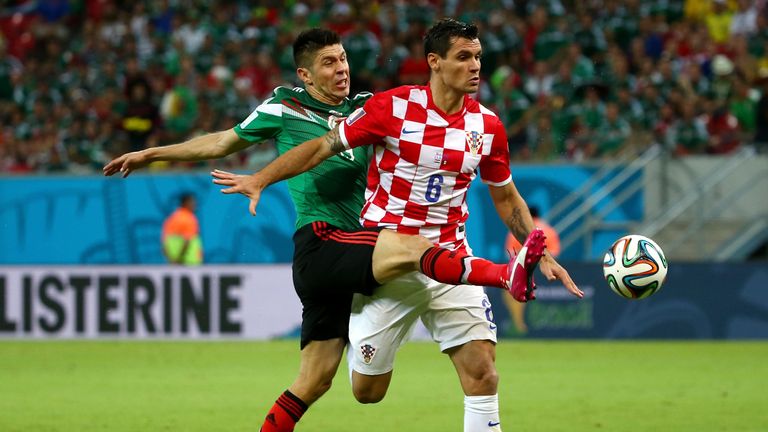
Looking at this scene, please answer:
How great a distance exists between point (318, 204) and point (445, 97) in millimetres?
984

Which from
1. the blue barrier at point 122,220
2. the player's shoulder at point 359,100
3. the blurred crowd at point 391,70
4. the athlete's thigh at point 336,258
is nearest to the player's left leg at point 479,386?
the athlete's thigh at point 336,258

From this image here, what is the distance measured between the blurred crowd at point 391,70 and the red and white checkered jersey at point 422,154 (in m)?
11.5

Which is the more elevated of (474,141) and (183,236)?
(474,141)

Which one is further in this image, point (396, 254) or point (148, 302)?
point (148, 302)

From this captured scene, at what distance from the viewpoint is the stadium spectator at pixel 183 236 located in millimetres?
18672

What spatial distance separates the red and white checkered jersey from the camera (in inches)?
248

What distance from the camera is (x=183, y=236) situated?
1870 centimetres

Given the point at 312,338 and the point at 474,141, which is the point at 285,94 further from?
the point at 312,338

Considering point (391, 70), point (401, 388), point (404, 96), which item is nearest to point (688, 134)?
point (391, 70)

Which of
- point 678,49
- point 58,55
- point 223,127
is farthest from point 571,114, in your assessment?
point 58,55

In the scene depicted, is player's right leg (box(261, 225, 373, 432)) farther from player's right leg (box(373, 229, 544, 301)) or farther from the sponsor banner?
the sponsor banner

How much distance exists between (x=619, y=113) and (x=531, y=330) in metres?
3.42

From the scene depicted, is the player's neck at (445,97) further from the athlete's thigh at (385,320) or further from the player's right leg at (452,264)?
the athlete's thigh at (385,320)

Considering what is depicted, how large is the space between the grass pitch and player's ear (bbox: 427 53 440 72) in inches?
119
